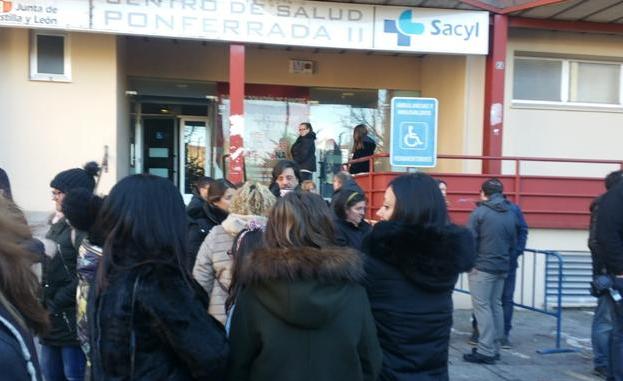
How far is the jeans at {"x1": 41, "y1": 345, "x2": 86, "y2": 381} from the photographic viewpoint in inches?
157

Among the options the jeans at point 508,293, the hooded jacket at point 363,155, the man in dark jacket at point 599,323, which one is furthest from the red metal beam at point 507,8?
the man in dark jacket at point 599,323

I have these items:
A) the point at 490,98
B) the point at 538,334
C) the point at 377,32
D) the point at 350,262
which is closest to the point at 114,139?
the point at 377,32

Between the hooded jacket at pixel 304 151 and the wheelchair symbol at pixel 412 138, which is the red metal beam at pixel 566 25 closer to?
the hooded jacket at pixel 304 151

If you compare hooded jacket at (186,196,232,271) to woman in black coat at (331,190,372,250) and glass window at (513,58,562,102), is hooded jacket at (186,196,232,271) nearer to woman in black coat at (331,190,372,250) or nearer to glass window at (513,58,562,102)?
woman in black coat at (331,190,372,250)

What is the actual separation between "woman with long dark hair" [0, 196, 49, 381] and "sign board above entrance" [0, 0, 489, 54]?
9.03 metres

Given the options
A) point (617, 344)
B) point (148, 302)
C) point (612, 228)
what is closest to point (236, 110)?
point (612, 228)

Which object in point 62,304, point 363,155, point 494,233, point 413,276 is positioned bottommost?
point 62,304

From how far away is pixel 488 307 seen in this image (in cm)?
647

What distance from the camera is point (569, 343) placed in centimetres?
765

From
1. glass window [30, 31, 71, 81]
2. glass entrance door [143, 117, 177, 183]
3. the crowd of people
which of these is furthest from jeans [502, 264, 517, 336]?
glass entrance door [143, 117, 177, 183]

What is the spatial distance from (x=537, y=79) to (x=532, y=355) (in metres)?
7.19

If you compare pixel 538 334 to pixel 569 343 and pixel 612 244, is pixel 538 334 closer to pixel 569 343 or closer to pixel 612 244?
pixel 569 343

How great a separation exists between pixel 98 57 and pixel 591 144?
9935 millimetres

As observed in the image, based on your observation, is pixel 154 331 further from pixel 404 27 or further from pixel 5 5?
pixel 404 27
